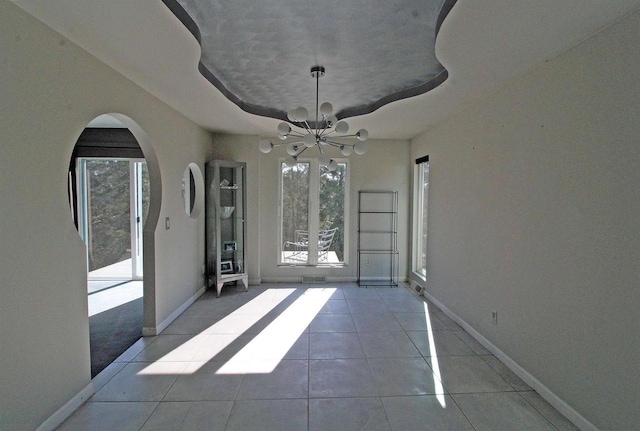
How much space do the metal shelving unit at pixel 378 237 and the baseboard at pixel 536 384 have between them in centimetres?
201

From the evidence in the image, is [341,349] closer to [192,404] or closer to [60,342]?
[192,404]

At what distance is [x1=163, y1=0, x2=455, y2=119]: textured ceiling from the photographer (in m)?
1.95

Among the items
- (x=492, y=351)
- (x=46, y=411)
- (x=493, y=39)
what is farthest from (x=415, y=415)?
(x=493, y=39)

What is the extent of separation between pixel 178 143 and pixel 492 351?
13.4 ft

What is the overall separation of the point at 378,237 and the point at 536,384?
3.37 meters

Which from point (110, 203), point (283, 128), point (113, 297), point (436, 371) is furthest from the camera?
point (110, 203)

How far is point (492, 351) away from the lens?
9.73 feet

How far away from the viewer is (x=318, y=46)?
96.0 inches

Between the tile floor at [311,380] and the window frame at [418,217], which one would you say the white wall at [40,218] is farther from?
the window frame at [418,217]

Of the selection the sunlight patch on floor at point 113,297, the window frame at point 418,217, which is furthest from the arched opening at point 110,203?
the window frame at point 418,217

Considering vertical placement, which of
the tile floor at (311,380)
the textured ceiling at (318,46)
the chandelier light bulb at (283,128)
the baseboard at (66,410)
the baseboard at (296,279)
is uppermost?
the textured ceiling at (318,46)

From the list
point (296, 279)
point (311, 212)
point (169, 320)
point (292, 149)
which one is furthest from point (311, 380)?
point (311, 212)

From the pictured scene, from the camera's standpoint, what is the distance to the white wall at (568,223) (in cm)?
174

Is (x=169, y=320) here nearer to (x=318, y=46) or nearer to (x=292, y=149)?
(x=292, y=149)
